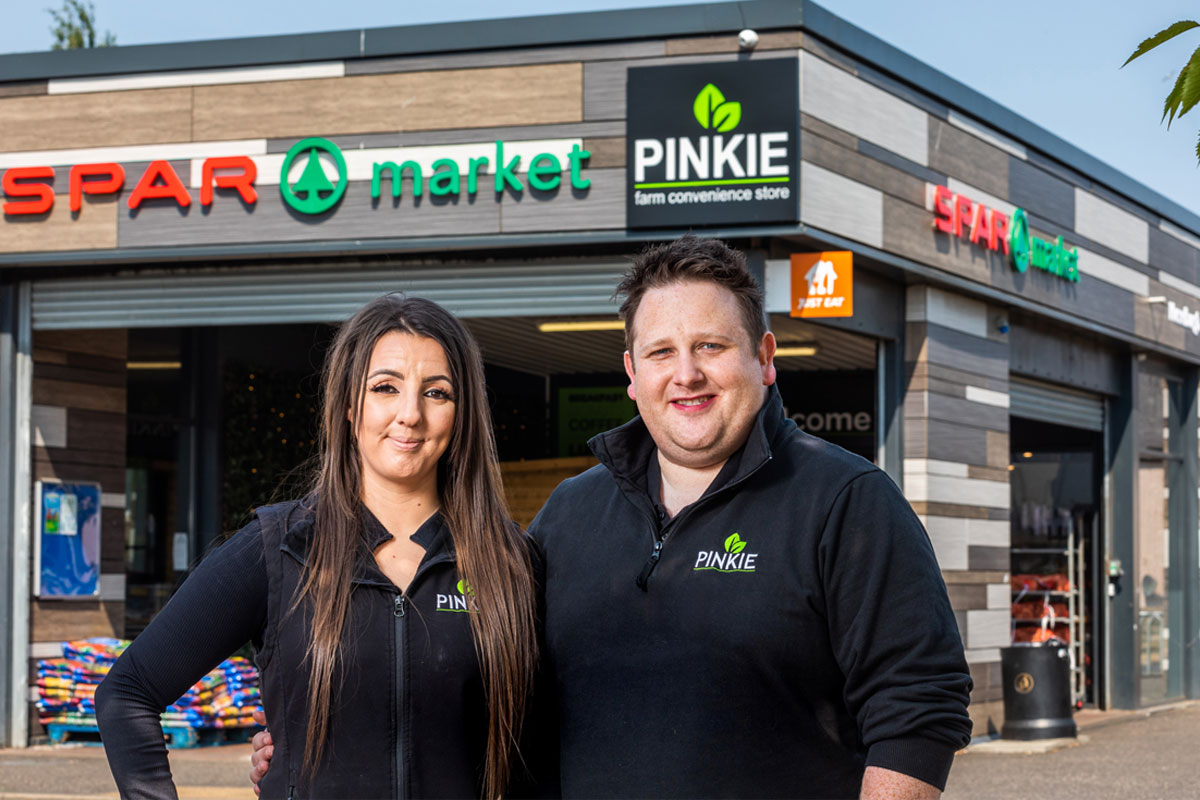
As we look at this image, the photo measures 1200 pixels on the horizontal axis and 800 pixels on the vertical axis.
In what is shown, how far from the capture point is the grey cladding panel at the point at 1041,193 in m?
11.9

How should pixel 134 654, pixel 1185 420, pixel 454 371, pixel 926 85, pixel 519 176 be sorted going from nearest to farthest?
pixel 134 654 < pixel 454 371 < pixel 519 176 < pixel 926 85 < pixel 1185 420

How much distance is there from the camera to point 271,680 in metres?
3.09

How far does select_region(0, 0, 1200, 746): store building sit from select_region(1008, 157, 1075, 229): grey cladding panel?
32mm

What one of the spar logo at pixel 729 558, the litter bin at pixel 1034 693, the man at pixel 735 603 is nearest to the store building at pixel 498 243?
the litter bin at pixel 1034 693

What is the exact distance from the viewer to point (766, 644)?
3016 mm

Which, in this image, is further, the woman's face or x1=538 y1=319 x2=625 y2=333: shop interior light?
x1=538 y1=319 x2=625 y2=333: shop interior light

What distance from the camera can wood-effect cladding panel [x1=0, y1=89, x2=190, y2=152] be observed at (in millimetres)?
10164

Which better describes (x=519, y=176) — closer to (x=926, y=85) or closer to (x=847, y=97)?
(x=847, y=97)

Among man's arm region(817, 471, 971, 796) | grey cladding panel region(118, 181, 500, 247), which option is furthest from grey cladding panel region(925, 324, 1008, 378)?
man's arm region(817, 471, 971, 796)

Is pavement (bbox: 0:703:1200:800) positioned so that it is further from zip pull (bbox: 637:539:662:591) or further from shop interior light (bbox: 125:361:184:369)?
zip pull (bbox: 637:539:662:591)

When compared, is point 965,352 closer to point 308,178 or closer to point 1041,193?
point 1041,193

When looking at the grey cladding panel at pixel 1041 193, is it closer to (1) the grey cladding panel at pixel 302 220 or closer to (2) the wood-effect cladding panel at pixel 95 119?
(1) the grey cladding panel at pixel 302 220

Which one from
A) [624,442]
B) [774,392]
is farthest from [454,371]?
[774,392]

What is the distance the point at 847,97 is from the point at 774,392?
6.77m
